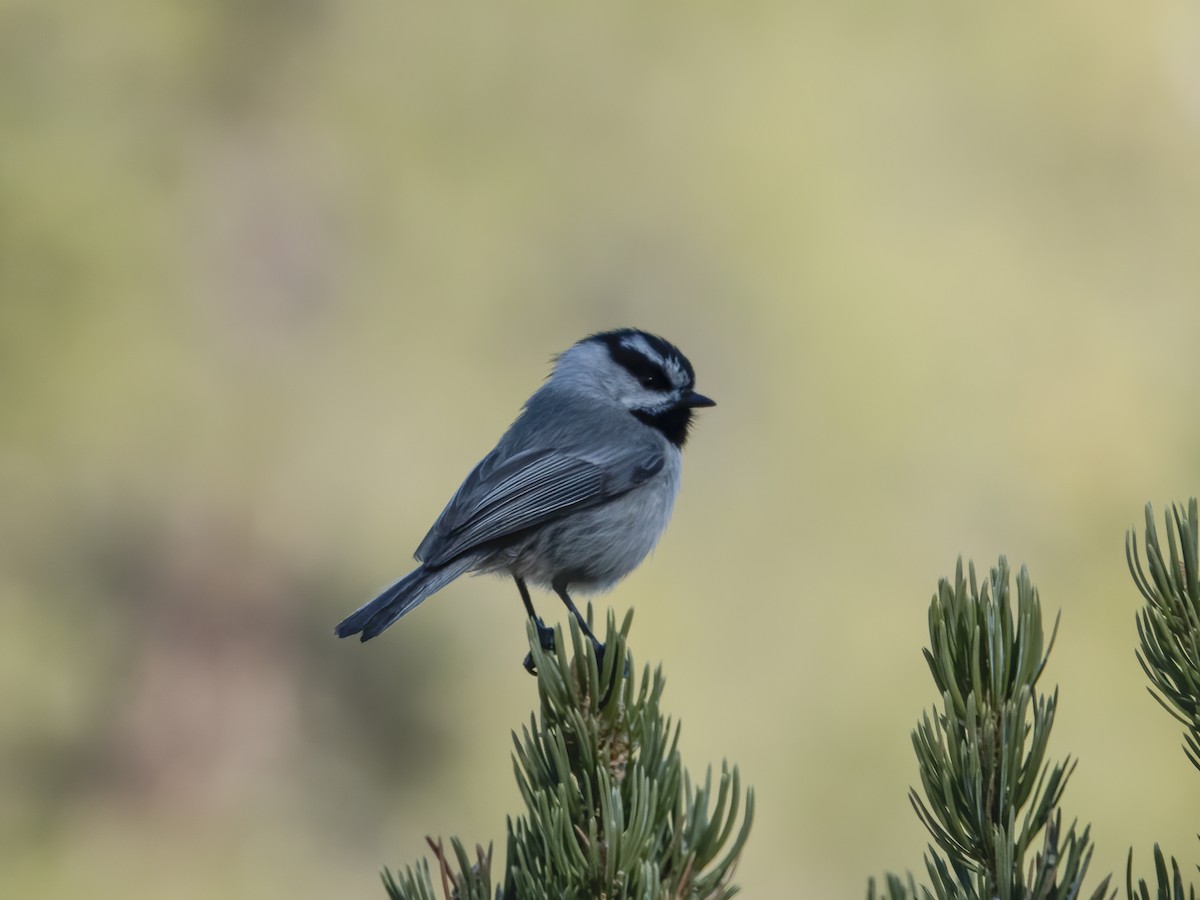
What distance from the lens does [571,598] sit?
2797mm

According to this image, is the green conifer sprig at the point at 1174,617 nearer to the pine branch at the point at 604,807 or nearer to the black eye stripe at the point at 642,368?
the pine branch at the point at 604,807

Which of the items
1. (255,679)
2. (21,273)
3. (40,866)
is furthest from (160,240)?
(40,866)

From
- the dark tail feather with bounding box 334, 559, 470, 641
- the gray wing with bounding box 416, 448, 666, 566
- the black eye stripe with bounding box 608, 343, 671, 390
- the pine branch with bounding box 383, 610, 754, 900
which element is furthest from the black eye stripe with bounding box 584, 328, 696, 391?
the pine branch with bounding box 383, 610, 754, 900

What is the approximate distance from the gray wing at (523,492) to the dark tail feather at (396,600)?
0.10 ft

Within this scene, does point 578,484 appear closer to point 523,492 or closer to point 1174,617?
point 523,492

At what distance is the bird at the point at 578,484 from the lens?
236 cm

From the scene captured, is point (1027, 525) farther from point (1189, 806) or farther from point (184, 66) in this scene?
point (184, 66)

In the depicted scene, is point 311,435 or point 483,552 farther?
point 311,435

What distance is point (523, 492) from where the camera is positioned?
2.47 metres

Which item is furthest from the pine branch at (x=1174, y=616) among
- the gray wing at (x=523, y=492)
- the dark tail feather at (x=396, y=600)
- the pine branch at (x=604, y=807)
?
the gray wing at (x=523, y=492)

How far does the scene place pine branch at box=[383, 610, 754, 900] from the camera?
90 cm

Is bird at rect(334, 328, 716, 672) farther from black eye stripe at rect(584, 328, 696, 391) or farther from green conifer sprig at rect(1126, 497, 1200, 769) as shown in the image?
green conifer sprig at rect(1126, 497, 1200, 769)

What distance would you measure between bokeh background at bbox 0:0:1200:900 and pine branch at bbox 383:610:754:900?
261 cm

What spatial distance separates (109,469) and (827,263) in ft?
9.64
